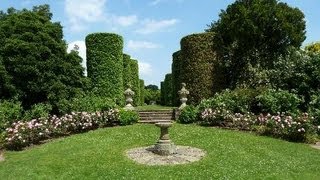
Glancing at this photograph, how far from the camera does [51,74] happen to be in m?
23.5

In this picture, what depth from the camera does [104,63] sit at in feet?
90.7

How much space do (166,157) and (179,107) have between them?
398 inches

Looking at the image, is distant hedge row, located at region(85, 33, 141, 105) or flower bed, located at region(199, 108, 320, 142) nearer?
flower bed, located at region(199, 108, 320, 142)

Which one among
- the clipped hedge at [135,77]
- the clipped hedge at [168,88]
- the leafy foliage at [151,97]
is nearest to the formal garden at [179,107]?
the clipped hedge at [135,77]

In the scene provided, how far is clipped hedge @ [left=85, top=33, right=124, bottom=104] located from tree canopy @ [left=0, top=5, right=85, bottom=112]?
279cm

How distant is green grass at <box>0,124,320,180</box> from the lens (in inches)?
540

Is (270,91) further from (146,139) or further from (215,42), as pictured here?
(146,139)

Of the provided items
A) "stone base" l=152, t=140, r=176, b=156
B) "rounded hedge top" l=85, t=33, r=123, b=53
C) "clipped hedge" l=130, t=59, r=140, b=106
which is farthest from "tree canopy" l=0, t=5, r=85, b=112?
"clipped hedge" l=130, t=59, r=140, b=106

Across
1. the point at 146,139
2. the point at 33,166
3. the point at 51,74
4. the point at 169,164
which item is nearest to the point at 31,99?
the point at 51,74

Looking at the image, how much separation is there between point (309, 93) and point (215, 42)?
20.9 ft

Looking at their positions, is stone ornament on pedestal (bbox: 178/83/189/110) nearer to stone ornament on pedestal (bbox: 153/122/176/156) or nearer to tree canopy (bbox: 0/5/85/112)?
tree canopy (bbox: 0/5/85/112)

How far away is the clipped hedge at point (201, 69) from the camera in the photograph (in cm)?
2675

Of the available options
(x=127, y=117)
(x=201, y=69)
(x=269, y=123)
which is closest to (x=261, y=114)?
(x=269, y=123)

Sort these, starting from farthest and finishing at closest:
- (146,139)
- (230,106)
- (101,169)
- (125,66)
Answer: (125,66)
(230,106)
(146,139)
(101,169)
